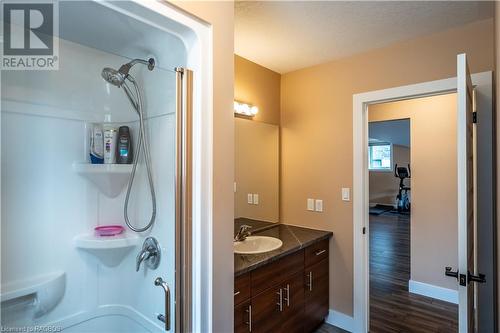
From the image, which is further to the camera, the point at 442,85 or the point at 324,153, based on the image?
the point at 324,153

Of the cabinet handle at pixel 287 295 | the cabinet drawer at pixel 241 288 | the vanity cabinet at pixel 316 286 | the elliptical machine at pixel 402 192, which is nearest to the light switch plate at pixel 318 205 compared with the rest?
the vanity cabinet at pixel 316 286

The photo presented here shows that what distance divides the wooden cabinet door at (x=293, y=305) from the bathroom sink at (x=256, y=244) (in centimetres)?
30

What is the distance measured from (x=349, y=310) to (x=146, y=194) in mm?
2072

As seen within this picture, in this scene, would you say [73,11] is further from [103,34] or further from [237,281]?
[237,281]

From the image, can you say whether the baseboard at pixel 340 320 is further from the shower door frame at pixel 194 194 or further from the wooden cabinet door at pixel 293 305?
the shower door frame at pixel 194 194

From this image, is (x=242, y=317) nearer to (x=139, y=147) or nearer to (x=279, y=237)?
(x=279, y=237)

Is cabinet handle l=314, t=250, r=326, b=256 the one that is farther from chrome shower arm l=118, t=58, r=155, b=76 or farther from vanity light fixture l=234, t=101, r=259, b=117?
chrome shower arm l=118, t=58, r=155, b=76

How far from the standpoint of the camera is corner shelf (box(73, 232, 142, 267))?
68.9 inches

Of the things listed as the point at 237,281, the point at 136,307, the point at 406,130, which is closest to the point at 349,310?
the point at 237,281

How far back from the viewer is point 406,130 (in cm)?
632

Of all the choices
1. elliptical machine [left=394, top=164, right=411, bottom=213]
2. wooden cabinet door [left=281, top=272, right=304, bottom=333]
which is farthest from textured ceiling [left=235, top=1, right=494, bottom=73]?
elliptical machine [left=394, top=164, right=411, bottom=213]

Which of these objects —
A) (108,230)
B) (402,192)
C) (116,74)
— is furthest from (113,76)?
(402,192)

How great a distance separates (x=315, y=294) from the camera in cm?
239

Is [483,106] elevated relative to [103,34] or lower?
lower
